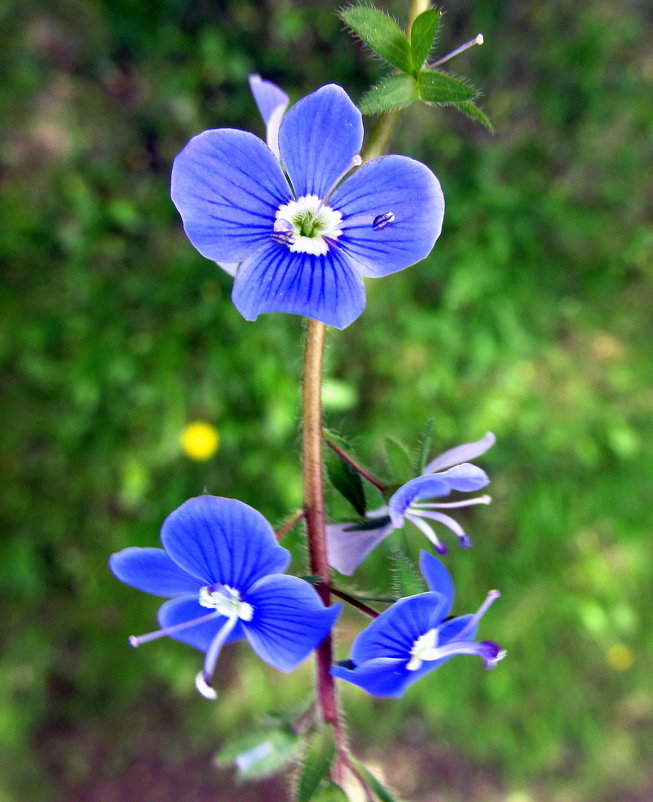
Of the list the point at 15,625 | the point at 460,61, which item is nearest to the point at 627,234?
the point at 460,61

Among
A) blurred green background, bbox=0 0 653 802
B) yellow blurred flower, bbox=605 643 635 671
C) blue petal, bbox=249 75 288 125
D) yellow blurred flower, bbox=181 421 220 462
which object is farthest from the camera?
yellow blurred flower, bbox=605 643 635 671

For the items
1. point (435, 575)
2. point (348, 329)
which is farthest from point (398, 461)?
point (348, 329)

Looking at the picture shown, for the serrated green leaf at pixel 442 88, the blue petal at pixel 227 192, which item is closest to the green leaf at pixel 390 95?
the serrated green leaf at pixel 442 88

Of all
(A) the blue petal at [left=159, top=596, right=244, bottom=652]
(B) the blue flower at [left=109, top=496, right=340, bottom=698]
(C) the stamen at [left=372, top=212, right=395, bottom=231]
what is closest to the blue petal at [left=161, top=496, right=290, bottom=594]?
(B) the blue flower at [left=109, top=496, right=340, bottom=698]

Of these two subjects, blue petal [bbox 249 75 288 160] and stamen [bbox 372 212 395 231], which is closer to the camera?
stamen [bbox 372 212 395 231]

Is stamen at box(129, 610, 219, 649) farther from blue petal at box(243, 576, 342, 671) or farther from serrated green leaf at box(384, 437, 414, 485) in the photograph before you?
serrated green leaf at box(384, 437, 414, 485)

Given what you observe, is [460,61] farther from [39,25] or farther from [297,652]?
[297,652]

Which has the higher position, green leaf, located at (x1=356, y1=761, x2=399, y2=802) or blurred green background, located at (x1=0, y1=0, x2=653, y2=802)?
blurred green background, located at (x1=0, y1=0, x2=653, y2=802)
